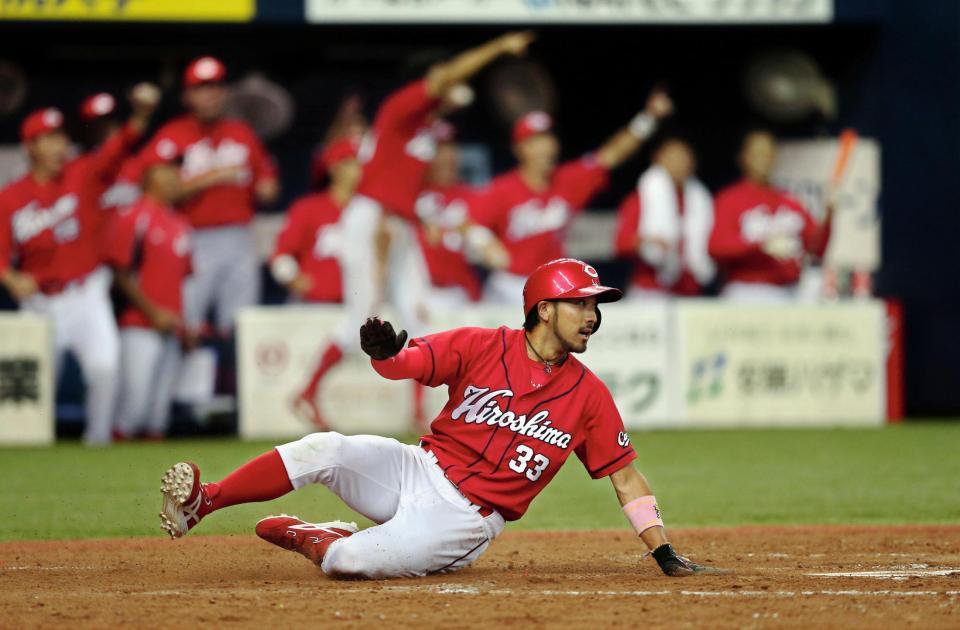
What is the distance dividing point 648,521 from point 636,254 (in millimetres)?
7147

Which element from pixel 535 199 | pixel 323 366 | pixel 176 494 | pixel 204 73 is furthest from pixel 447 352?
pixel 535 199

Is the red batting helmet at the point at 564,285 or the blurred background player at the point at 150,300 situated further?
the blurred background player at the point at 150,300

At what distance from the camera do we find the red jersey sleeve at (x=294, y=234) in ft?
38.2

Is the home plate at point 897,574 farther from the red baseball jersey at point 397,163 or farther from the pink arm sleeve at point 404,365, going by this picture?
the red baseball jersey at point 397,163

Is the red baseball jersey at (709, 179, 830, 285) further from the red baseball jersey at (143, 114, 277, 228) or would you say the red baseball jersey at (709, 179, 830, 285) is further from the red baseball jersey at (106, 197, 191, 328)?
the red baseball jersey at (106, 197, 191, 328)

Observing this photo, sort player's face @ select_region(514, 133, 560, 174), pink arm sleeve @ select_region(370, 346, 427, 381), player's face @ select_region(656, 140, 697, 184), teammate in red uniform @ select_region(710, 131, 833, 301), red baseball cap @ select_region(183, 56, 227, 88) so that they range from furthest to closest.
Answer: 1. player's face @ select_region(656, 140, 697, 184)
2. teammate in red uniform @ select_region(710, 131, 833, 301)
3. player's face @ select_region(514, 133, 560, 174)
4. red baseball cap @ select_region(183, 56, 227, 88)
5. pink arm sleeve @ select_region(370, 346, 427, 381)

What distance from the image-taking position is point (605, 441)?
16.9 ft

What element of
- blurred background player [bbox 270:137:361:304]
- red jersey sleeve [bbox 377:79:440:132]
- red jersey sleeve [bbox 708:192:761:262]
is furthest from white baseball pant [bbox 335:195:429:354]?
red jersey sleeve [bbox 708:192:761:262]

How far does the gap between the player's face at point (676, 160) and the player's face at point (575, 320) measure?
7.38 metres

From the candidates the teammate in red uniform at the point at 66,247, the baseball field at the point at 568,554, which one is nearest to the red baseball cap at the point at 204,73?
the teammate in red uniform at the point at 66,247

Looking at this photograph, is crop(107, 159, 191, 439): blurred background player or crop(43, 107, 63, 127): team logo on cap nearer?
crop(43, 107, 63, 127): team logo on cap

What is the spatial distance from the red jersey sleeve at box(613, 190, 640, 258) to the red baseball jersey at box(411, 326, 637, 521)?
6.94 meters

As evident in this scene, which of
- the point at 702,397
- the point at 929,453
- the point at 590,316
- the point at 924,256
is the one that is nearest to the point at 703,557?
the point at 590,316

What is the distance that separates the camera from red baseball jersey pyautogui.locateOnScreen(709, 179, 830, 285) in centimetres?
1179
